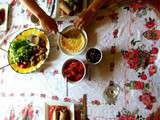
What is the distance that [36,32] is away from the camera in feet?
5.64

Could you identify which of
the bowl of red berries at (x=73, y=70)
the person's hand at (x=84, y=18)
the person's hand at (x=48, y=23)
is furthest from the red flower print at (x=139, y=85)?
the person's hand at (x=48, y=23)

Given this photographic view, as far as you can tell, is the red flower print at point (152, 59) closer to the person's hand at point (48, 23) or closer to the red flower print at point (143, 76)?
the red flower print at point (143, 76)

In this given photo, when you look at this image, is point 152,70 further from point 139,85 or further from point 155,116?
point 155,116

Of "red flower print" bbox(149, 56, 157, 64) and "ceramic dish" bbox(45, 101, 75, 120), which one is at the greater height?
Result: "red flower print" bbox(149, 56, 157, 64)

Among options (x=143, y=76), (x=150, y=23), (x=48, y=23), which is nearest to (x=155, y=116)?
(x=143, y=76)

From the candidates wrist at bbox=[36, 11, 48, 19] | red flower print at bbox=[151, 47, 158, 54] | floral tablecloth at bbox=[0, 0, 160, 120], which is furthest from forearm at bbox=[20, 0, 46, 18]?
red flower print at bbox=[151, 47, 158, 54]

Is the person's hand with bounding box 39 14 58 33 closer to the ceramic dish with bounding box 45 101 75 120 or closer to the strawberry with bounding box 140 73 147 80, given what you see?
the ceramic dish with bounding box 45 101 75 120

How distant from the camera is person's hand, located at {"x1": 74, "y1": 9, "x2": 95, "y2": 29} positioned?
1.54m

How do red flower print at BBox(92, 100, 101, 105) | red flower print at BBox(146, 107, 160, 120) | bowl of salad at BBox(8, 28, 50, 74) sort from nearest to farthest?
red flower print at BBox(146, 107, 160, 120) < red flower print at BBox(92, 100, 101, 105) < bowl of salad at BBox(8, 28, 50, 74)

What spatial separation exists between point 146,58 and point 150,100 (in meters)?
0.19

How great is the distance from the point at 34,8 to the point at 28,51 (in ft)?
A: 0.72

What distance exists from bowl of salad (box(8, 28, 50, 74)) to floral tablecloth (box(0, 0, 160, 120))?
0.12ft

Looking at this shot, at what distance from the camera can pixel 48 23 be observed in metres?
1.60

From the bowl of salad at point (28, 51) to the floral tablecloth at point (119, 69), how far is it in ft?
0.12
